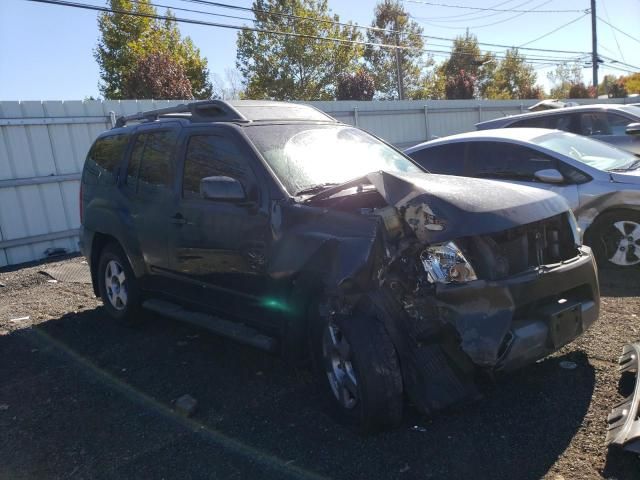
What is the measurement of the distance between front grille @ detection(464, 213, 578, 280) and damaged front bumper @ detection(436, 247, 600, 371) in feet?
0.31

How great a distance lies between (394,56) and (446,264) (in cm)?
4134

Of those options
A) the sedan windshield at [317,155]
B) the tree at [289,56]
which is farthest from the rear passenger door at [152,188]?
the tree at [289,56]

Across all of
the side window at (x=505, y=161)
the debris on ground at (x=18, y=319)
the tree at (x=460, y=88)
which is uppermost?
the tree at (x=460, y=88)

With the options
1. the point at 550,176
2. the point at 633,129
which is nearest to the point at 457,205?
the point at 550,176

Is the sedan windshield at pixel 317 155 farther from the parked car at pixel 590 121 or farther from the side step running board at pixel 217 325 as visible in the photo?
the parked car at pixel 590 121

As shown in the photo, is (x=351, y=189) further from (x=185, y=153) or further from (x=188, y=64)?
(x=188, y=64)

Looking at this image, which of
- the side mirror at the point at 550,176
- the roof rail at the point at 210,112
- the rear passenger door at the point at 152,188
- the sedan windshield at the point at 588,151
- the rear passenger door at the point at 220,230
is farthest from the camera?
the sedan windshield at the point at 588,151

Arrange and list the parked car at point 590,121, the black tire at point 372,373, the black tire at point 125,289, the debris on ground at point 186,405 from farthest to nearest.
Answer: the parked car at point 590,121, the black tire at point 125,289, the debris on ground at point 186,405, the black tire at point 372,373

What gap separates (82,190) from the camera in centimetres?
623

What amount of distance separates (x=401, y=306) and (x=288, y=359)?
0.98 m

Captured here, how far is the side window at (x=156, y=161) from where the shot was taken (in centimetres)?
487

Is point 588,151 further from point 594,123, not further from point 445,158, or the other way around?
point 594,123

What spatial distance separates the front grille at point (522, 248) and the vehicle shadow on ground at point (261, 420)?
875 mm

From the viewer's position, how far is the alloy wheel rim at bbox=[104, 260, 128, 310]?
566 cm
